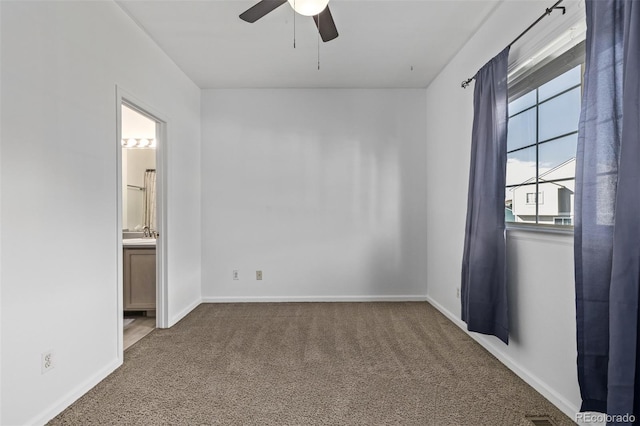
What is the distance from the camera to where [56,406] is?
6.50ft

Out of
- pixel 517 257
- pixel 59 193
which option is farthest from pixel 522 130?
pixel 59 193

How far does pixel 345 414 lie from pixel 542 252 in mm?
1536

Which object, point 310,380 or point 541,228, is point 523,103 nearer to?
point 541,228

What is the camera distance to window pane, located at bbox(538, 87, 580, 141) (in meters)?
2.00

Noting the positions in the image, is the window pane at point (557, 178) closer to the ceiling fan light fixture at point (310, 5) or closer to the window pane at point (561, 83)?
the window pane at point (561, 83)

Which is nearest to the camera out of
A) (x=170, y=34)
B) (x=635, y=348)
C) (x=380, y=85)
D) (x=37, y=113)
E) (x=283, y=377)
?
(x=635, y=348)

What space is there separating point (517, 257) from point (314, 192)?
253 cm

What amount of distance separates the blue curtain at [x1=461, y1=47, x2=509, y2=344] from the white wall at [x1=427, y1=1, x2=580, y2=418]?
4.0 inches

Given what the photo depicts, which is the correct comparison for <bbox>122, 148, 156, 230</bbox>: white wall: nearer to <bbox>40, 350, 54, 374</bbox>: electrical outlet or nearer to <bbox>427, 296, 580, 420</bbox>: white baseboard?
<bbox>40, 350, 54, 374</bbox>: electrical outlet

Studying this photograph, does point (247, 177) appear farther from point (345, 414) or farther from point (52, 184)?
point (345, 414)

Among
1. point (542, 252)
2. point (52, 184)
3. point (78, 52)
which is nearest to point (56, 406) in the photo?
point (52, 184)

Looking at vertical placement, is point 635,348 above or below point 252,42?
below

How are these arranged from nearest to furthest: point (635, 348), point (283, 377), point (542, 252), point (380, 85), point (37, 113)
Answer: point (635, 348) → point (37, 113) → point (542, 252) → point (283, 377) → point (380, 85)

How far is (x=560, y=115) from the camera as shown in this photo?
212 cm
